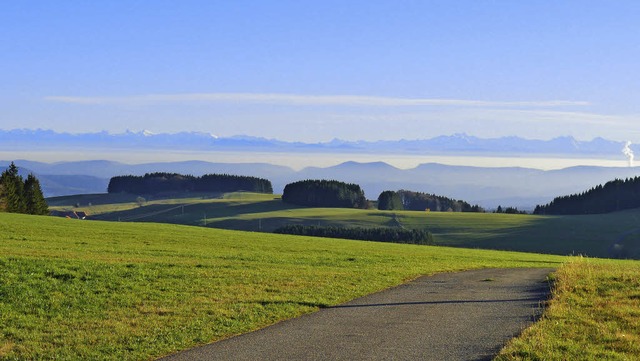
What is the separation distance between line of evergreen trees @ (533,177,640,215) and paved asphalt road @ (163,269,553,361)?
178 m

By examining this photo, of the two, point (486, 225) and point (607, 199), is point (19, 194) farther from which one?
Result: point (607, 199)

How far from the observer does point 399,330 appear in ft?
61.6

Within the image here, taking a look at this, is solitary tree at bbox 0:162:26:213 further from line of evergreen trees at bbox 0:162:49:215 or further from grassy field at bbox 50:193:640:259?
grassy field at bbox 50:193:640:259

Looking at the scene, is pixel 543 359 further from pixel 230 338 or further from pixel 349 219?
pixel 349 219

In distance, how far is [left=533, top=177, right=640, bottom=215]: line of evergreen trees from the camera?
629 feet

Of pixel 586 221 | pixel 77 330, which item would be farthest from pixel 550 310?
pixel 586 221

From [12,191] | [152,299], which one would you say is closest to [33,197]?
[12,191]

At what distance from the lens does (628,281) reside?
1112 inches

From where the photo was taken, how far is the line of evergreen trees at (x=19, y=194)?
111938 millimetres

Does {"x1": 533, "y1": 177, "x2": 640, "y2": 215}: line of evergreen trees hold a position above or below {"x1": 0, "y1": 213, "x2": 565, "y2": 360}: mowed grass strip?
above

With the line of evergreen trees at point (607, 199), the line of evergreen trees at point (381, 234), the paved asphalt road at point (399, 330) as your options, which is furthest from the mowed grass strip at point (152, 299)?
the line of evergreen trees at point (607, 199)

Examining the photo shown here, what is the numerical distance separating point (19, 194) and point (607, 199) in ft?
490

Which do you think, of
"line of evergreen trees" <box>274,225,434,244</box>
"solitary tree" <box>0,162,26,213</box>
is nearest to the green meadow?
"solitary tree" <box>0,162,26,213</box>

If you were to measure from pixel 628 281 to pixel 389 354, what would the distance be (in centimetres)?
1622
